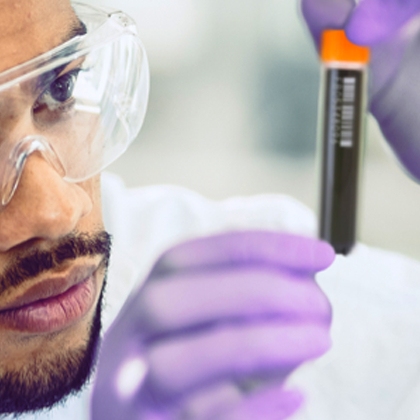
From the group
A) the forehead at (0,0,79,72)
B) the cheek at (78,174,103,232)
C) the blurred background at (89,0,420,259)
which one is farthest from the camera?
the blurred background at (89,0,420,259)

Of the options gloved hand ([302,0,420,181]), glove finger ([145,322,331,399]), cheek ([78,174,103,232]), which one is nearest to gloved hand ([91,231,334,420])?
glove finger ([145,322,331,399])

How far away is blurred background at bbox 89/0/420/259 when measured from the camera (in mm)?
713

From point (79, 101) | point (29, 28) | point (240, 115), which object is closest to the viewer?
point (29, 28)

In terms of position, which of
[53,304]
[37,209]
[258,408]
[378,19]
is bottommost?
[258,408]

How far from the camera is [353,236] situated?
2.07ft

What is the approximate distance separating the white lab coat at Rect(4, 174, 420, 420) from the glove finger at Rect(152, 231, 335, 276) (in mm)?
50

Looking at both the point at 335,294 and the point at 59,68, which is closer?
the point at 59,68

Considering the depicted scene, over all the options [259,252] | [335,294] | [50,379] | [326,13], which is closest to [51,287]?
[50,379]

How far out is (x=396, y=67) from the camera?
25.4 inches

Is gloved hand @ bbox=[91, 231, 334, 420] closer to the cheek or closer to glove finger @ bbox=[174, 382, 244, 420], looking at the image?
glove finger @ bbox=[174, 382, 244, 420]

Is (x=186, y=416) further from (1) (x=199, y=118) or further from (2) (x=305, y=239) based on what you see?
(1) (x=199, y=118)

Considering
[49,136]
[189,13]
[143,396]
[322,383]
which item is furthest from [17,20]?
[322,383]

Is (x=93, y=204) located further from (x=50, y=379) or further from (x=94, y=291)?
(x=50, y=379)

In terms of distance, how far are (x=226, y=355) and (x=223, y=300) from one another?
0.06 m
